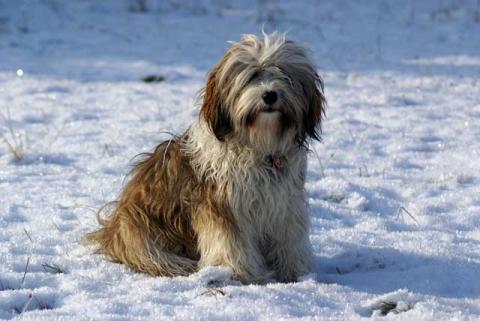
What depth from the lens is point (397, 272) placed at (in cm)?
543

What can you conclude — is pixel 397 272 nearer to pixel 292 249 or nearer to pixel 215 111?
pixel 292 249

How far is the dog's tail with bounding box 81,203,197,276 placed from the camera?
17.6 feet

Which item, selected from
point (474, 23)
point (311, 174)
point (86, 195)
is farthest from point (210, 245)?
point (474, 23)

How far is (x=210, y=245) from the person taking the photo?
5.26 metres

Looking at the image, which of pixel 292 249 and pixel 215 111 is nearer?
pixel 215 111

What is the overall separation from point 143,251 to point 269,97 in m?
1.14

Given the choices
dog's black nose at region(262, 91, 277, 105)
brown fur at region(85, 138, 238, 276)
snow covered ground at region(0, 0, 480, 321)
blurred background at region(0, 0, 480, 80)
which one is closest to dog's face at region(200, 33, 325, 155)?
dog's black nose at region(262, 91, 277, 105)

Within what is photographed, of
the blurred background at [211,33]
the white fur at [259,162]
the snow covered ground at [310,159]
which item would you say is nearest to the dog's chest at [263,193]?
the white fur at [259,162]

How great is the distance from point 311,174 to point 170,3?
7.77 meters

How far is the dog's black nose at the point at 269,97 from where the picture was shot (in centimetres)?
491

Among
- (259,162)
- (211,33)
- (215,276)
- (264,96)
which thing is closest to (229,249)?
(215,276)

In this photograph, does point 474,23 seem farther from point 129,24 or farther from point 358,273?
point 358,273

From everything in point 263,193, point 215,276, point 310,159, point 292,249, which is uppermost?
point 263,193

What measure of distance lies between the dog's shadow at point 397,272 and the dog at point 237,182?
0.93ft
